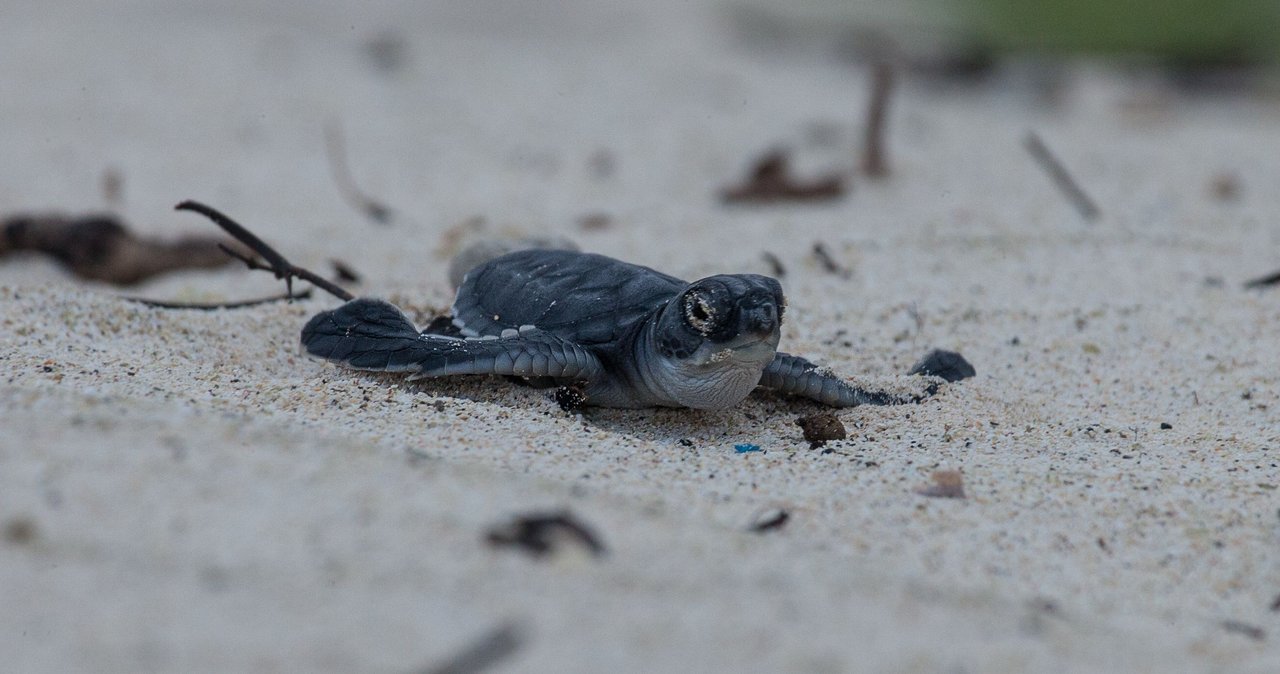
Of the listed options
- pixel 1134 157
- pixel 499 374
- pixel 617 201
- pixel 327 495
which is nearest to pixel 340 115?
pixel 617 201

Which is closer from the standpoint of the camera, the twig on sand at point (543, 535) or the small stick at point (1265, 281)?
the twig on sand at point (543, 535)

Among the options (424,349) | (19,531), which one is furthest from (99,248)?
(19,531)

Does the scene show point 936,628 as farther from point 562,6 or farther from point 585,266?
point 562,6

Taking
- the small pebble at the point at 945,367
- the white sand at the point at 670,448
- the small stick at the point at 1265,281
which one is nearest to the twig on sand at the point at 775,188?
the white sand at the point at 670,448

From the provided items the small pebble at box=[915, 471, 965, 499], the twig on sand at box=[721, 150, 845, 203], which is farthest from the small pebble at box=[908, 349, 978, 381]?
the twig on sand at box=[721, 150, 845, 203]

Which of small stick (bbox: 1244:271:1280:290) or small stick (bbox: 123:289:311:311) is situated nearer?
small stick (bbox: 123:289:311:311)

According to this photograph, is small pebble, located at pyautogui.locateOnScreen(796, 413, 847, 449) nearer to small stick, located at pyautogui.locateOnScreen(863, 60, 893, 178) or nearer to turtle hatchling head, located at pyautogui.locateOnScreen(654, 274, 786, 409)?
turtle hatchling head, located at pyautogui.locateOnScreen(654, 274, 786, 409)

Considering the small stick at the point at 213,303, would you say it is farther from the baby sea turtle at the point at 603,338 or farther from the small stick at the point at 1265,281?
the small stick at the point at 1265,281

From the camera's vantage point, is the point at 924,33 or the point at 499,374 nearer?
the point at 499,374
